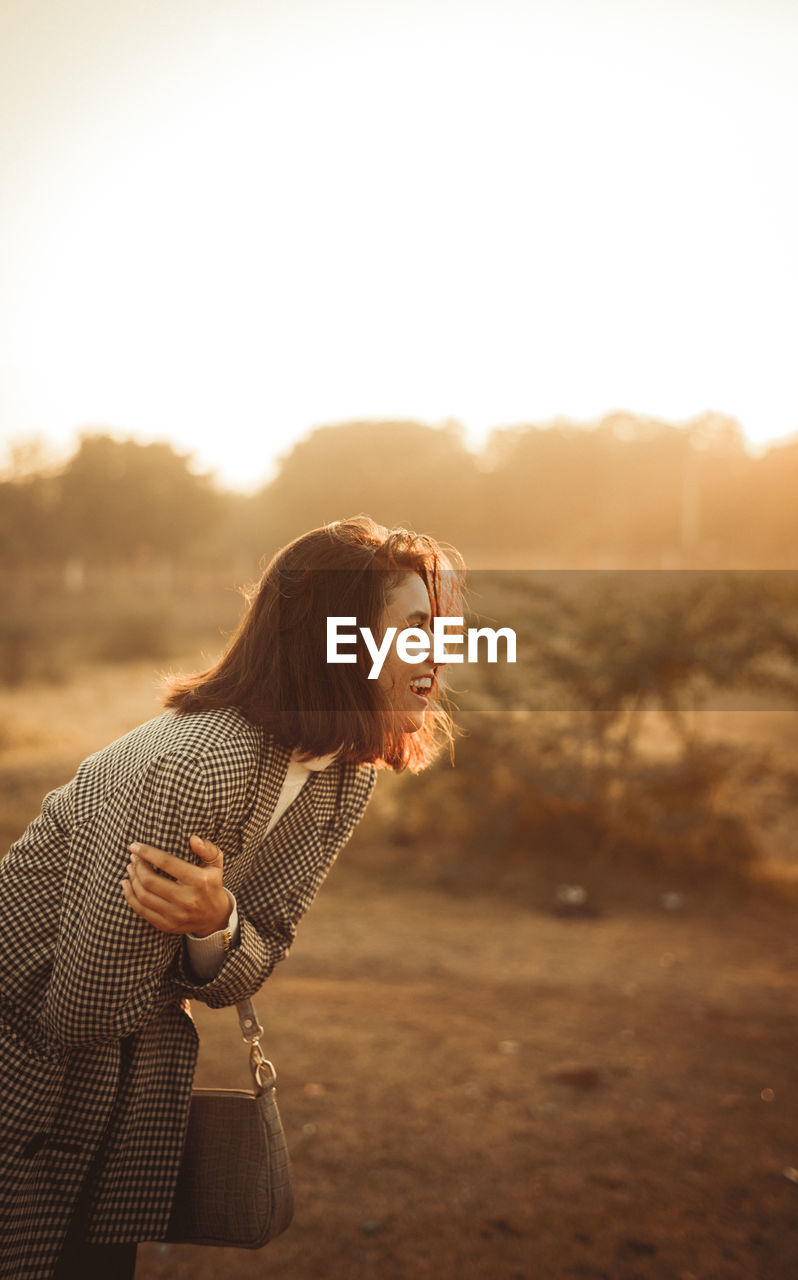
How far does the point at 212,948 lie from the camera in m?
1.65

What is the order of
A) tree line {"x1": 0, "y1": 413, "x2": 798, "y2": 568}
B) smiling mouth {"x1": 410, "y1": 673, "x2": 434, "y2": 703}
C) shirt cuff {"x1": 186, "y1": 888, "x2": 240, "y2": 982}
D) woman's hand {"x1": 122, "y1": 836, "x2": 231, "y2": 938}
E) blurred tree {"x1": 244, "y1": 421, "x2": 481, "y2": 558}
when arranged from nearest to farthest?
woman's hand {"x1": 122, "y1": 836, "x2": 231, "y2": 938} < shirt cuff {"x1": 186, "y1": 888, "x2": 240, "y2": 982} < smiling mouth {"x1": 410, "y1": 673, "x2": 434, "y2": 703} < tree line {"x1": 0, "y1": 413, "x2": 798, "y2": 568} < blurred tree {"x1": 244, "y1": 421, "x2": 481, "y2": 558}

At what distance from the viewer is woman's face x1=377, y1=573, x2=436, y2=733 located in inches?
73.7

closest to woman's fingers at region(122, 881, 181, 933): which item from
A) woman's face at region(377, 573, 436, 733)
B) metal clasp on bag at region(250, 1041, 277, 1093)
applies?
metal clasp on bag at region(250, 1041, 277, 1093)

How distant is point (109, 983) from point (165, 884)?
202 mm

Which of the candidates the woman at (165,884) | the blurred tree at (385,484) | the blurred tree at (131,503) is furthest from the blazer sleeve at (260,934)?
the blurred tree at (385,484)

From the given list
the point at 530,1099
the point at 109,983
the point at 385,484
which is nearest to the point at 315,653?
the point at 109,983

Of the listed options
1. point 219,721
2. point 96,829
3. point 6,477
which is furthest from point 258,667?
point 6,477

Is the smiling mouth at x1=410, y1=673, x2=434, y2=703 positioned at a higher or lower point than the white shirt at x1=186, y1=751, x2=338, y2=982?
higher

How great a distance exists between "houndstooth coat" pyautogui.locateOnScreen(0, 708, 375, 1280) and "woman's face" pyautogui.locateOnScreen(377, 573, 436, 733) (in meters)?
0.30

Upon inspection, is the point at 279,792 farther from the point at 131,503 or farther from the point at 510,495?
the point at 510,495

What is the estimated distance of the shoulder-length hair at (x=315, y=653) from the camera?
5.69ft

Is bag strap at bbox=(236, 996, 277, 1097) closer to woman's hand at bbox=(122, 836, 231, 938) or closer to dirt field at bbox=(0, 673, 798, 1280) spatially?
woman's hand at bbox=(122, 836, 231, 938)

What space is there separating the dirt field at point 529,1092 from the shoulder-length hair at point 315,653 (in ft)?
6.52

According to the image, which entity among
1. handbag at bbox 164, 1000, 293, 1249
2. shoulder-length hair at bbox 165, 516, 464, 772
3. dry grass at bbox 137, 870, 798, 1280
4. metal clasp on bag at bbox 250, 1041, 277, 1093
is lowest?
dry grass at bbox 137, 870, 798, 1280
